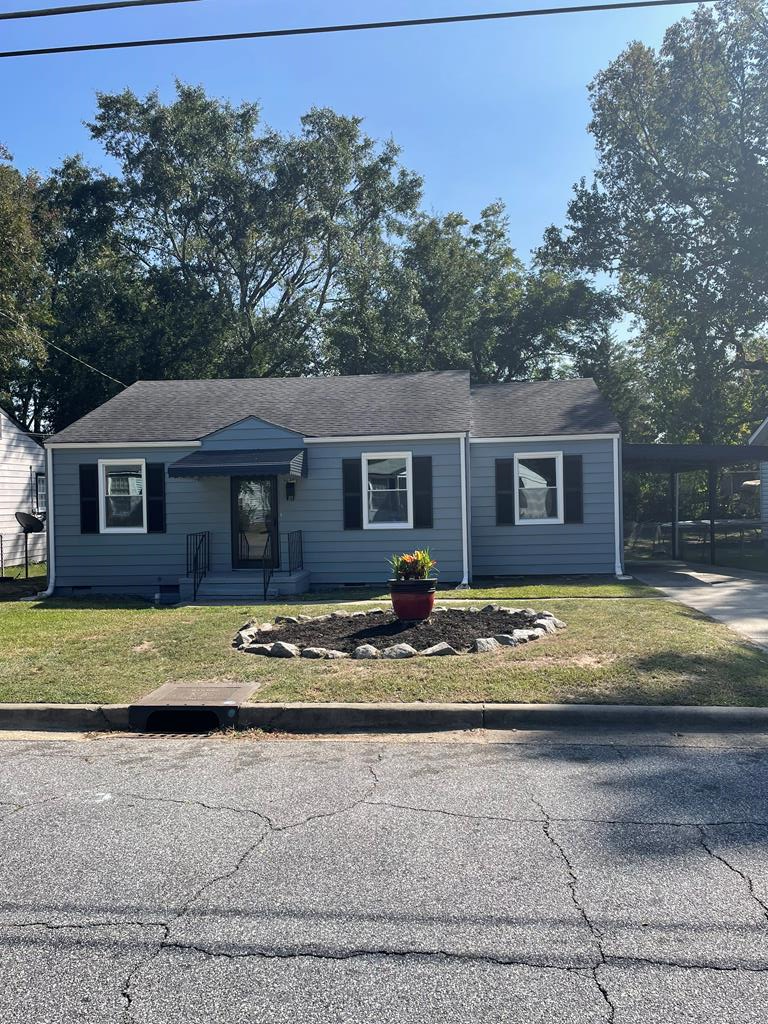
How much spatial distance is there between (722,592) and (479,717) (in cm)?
886

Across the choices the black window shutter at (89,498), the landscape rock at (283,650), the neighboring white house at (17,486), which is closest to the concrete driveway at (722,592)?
the landscape rock at (283,650)

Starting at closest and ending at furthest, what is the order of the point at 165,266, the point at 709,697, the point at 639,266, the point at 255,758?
the point at 255,758, the point at 709,697, the point at 639,266, the point at 165,266

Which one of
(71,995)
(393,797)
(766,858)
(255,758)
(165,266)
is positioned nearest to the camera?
(71,995)

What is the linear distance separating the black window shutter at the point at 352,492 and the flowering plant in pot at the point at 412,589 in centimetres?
610

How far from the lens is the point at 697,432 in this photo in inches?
1319

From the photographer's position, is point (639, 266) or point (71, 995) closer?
point (71, 995)

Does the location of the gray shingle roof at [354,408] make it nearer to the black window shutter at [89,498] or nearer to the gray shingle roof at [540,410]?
the gray shingle roof at [540,410]

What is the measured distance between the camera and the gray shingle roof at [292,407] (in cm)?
1677

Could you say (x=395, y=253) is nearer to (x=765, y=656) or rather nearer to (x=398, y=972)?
(x=765, y=656)

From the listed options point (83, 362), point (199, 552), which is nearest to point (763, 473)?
point (199, 552)

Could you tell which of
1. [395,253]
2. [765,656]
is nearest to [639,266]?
[395,253]

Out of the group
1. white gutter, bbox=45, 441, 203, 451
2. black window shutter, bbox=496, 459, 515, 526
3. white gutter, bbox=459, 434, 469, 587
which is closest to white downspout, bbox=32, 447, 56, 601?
white gutter, bbox=45, 441, 203, 451

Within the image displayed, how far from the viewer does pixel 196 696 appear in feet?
24.4

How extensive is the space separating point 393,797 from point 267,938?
5.92 ft
